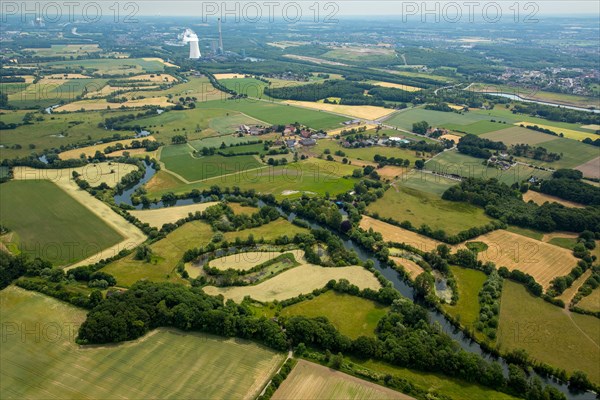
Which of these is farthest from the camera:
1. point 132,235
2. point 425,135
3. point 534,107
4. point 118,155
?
point 534,107

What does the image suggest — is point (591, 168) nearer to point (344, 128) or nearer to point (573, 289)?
point (573, 289)

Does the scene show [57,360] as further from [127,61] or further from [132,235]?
[127,61]

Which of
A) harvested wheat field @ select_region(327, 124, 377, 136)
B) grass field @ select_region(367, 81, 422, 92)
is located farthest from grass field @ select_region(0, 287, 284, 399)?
grass field @ select_region(367, 81, 422, 92)

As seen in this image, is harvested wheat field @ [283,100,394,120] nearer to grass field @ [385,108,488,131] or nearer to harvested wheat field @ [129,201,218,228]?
grass field @ [385,108,488,131]

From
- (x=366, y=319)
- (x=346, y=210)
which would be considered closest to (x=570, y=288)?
(x=366, y=319)

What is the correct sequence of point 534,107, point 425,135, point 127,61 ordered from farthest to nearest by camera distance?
point 127,61 < point 534,107 < point 425,135

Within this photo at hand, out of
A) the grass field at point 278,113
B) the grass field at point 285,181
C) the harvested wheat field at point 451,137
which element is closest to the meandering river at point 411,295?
the grass field at point 285,181
